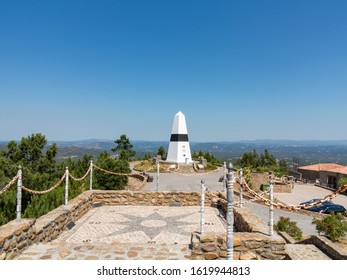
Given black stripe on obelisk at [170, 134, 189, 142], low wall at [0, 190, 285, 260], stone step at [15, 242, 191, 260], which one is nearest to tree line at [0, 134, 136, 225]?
low wall at [0, 190, 285, 260]

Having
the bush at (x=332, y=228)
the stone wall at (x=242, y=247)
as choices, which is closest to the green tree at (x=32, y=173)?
the stone wall at (x=242, y=247)

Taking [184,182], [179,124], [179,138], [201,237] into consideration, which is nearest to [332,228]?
[201,237]

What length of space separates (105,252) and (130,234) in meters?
2.23

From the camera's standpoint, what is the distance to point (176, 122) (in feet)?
103

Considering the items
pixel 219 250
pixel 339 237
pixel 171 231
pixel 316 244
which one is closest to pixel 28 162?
pixel 171 231

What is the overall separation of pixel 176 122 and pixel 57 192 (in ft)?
76.7

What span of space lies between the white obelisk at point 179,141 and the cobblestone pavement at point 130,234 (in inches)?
839

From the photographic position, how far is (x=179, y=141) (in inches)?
1223

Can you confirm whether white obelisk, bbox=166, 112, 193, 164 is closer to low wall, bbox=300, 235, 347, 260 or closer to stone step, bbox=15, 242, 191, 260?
low wall, bbox=300, 235, 347, 260

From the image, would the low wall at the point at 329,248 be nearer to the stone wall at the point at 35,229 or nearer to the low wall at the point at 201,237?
the low wall at the point at 201,237

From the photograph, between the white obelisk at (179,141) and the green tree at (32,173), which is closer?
the green tree at (32,173)

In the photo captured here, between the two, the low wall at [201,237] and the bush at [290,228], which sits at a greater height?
the low wall at [201,237]

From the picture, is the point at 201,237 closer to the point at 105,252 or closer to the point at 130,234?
the point at 105,252

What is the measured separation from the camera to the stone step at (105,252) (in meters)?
4.60
